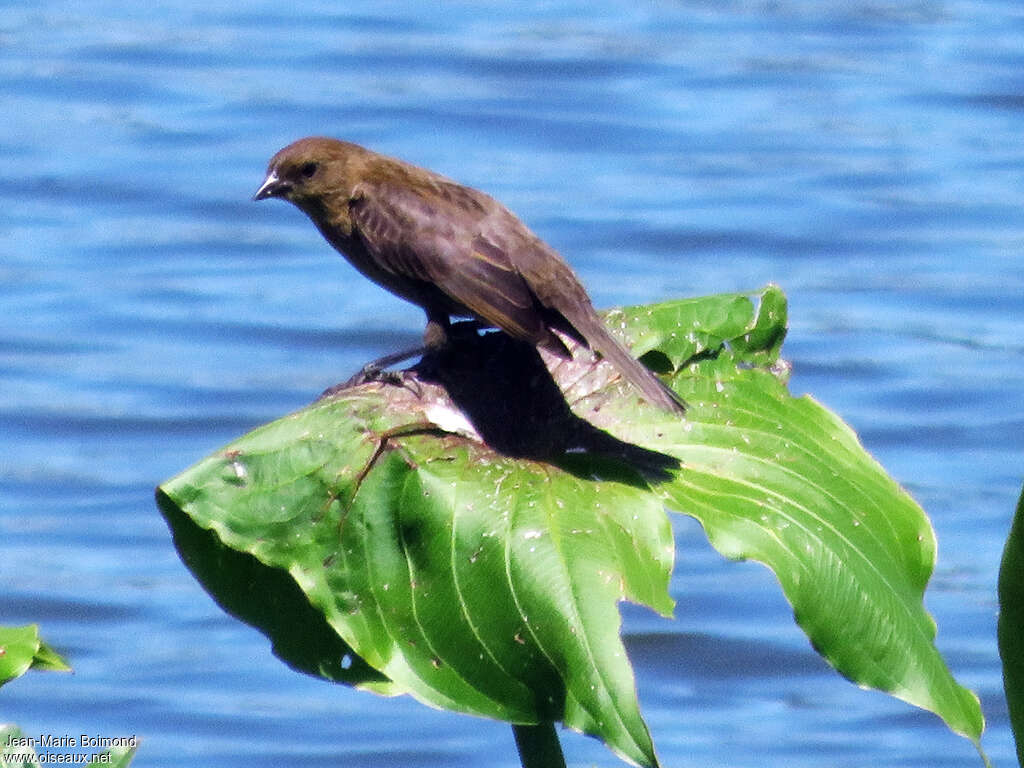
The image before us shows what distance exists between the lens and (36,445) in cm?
1086

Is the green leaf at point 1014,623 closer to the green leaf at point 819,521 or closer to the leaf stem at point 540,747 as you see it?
the green leaf at point 819,521

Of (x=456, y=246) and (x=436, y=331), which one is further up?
(x=456, y=246)

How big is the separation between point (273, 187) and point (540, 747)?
258cm

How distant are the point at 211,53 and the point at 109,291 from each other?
15.3ft

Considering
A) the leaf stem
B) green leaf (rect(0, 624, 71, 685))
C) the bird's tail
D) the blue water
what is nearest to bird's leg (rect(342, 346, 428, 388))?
the bird's tail

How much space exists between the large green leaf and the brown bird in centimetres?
38

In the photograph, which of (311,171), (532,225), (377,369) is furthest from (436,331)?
(532,225)

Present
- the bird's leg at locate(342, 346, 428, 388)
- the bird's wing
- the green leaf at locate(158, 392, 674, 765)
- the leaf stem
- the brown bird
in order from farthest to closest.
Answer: the bird's wing < the brown bird < the bird's leg at locate(342, 346, 428, 388) < the leaf stem < the green leaf at locate(158, 392, 674, 765)

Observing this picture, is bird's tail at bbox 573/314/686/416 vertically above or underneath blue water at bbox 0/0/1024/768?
above

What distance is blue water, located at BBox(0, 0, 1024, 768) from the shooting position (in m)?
8.80

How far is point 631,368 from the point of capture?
12.5 feet

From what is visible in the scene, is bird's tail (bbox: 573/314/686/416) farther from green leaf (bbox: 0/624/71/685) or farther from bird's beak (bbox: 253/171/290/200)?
bird's beak (bbox: 253/171/290/200)

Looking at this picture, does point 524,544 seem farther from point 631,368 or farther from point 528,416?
point 631,368

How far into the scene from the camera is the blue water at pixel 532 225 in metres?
8.80
